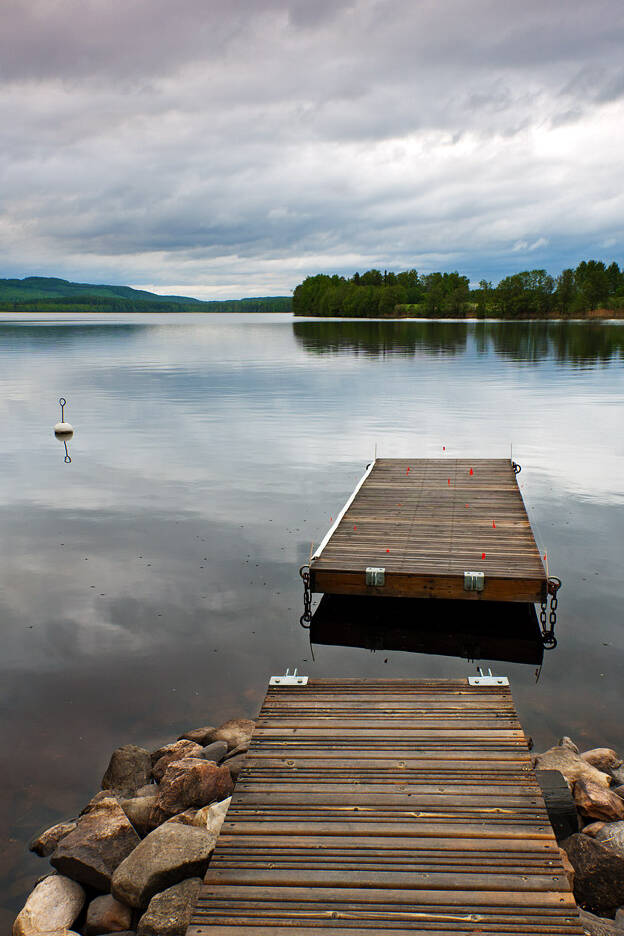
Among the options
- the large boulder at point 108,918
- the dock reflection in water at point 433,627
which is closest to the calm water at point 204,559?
the dock reflection in water at point 433,627

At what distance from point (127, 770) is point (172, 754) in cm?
60

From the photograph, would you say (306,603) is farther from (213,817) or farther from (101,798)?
(213,817)

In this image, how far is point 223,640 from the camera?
41.6 feet

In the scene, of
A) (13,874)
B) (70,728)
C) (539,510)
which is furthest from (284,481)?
(13,874)

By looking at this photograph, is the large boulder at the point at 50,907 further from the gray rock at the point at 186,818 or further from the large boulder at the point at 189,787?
the large boulder at the point at 189,787

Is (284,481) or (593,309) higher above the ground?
(593,309)

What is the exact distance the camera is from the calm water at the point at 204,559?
33.7 feet

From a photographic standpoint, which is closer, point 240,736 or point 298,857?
point 298,857

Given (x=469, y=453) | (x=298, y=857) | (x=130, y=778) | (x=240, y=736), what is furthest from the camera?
(x=469, y=453)

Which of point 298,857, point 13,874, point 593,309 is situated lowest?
point 13,874

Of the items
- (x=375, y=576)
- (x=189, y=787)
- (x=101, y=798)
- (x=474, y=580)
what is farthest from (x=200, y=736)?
(x=474, y=580)

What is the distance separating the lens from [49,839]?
777 centimetres

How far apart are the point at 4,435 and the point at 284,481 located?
17555mm

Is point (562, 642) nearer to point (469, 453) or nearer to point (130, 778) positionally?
point (130, 778)
